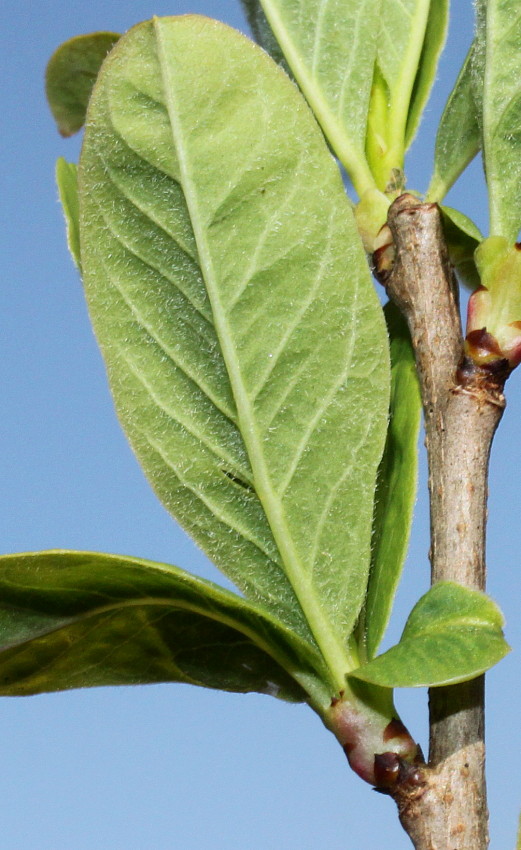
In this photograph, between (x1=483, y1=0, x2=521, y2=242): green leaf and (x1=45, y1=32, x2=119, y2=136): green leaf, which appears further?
(x1=45, y1=32, x2=119, y2=136): green leaf

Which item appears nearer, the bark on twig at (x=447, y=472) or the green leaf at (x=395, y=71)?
the bark on twig at (x=447, y=472)

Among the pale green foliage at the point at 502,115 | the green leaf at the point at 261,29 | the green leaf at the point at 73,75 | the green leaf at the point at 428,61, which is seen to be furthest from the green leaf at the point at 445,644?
the green leaf at the point at 73,75

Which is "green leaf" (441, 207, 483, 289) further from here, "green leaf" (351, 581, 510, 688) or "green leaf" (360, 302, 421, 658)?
"green leaf" (351, 581, 510, 688)

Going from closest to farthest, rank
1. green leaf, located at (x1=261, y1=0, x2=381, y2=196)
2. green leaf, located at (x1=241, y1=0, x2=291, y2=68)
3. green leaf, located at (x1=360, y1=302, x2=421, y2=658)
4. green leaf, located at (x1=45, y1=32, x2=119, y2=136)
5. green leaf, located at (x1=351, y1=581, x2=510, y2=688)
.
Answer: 1. green leaf, located at (x1=351, y1=581, x2=510, y2=688)
2. green leaf, located at (x1=360, y1=302, x2=421, y2=658)
3. green leaf, located at (x1=261, y1=0, x2=381, y2=196)
4. green leaf, located at (x1=241, y1=0, x2=291, y2=68)
5. green leaf, located at (x1=45, y1=32, x2=119, y2=136)

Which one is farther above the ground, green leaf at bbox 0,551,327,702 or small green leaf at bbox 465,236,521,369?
small green leaf at bbox 465,236,521,369

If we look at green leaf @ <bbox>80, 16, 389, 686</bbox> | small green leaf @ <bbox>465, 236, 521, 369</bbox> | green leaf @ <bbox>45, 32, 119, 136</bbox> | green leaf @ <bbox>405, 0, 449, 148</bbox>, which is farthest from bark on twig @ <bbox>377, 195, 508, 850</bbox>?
green leaf @ <bbox>45, 32, 119, 136</bbox>

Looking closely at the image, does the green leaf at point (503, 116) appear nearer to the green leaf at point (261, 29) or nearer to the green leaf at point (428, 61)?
the green leaf at point (428, 61)

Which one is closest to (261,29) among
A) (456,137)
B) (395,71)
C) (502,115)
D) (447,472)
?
(395,71)
